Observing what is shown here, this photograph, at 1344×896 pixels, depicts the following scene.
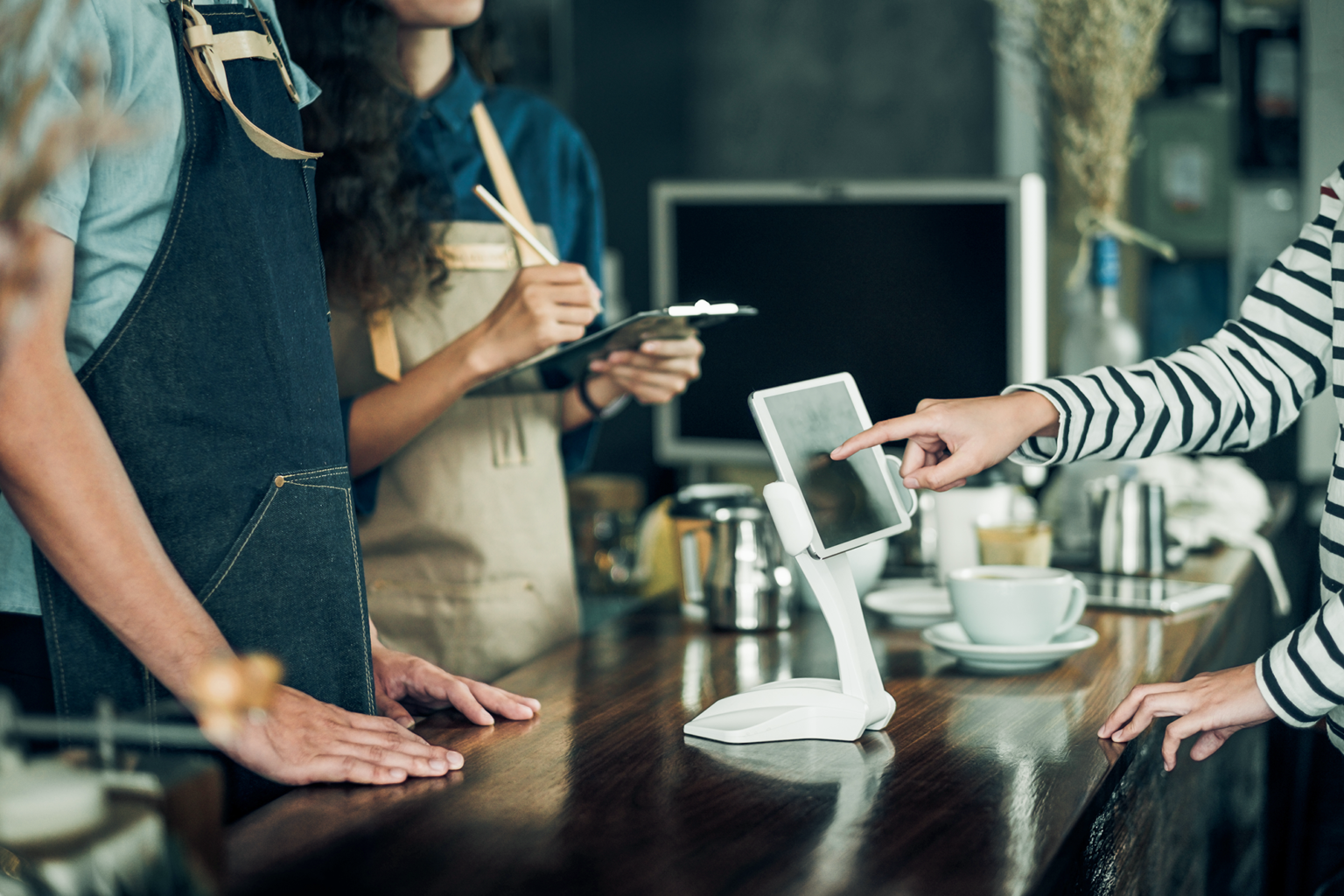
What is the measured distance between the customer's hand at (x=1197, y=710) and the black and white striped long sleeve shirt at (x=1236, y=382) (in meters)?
0.17

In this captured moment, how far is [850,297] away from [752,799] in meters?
1.17

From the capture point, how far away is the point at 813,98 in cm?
332

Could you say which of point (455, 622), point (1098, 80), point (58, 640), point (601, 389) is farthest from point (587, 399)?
point (1098, 80)

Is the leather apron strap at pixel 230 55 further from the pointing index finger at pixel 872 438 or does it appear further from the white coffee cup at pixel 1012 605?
the white coffee cup at pixel 1012 605

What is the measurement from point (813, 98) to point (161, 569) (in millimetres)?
2720

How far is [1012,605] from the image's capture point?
126 centimetres

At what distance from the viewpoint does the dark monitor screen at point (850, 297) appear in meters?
1.86

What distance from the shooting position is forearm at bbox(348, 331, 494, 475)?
4.63 feet

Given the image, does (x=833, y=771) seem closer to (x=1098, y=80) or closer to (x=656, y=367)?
(x=656, y=367)

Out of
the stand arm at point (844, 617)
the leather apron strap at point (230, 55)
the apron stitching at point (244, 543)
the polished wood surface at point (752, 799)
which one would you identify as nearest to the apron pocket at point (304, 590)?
the apron stitching at point (244, 543)

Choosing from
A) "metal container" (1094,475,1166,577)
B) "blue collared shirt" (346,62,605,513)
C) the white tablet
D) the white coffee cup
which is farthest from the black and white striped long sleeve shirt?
"blue collared shirt" (346,62,605,513)

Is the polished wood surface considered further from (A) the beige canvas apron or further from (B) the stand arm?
(A) the beige canvas apron

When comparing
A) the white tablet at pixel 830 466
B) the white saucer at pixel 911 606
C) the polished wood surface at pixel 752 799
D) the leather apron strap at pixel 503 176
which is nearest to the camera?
the polished wood surface at pixel 752 799

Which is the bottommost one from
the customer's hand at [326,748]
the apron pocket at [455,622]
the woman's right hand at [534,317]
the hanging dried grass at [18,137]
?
the apron pocket at [455,622]
